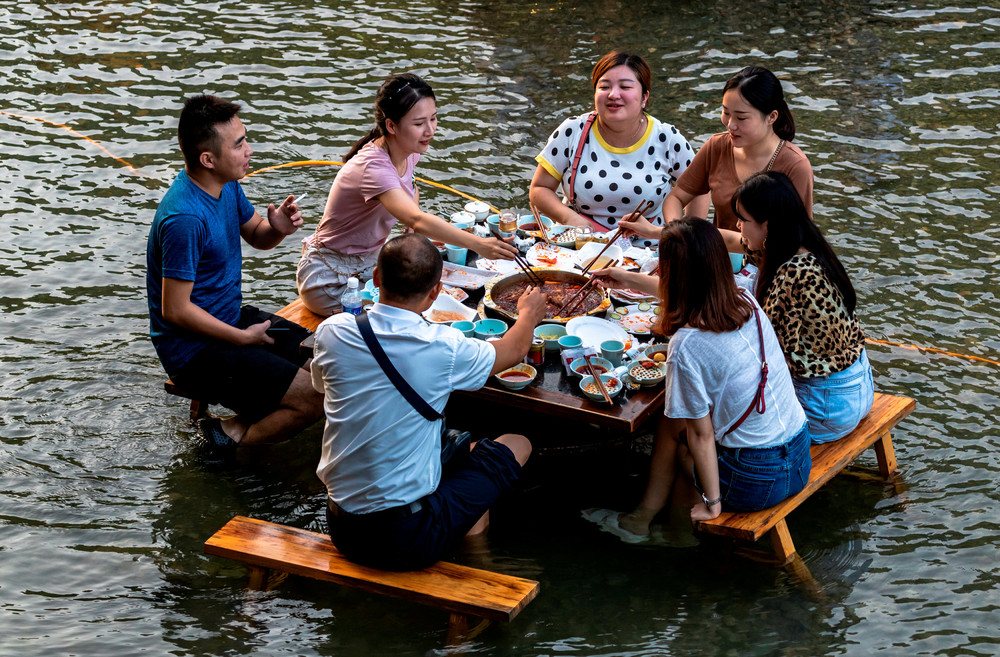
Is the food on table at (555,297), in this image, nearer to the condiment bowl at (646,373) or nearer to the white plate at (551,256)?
the white plate at (551,256)

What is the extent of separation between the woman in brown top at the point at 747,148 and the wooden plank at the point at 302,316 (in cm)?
215

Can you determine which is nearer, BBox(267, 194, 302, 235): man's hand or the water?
the water

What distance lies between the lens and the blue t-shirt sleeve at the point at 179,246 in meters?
5.66

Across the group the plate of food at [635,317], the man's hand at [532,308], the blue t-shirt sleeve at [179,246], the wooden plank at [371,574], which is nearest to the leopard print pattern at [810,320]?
the plate of food at [635,317]

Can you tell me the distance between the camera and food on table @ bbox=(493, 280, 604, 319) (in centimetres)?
577

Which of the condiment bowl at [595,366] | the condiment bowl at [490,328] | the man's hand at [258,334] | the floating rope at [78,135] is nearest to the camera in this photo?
the condiment bowl at [595,366]

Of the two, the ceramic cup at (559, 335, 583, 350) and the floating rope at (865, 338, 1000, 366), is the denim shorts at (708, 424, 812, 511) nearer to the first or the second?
the ceramic cup at (559, 335, 583, 350)

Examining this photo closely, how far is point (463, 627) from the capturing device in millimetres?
4691

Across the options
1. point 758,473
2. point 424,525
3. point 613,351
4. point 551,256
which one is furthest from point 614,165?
point 424,525

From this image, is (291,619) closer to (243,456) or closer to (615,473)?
(243,456)

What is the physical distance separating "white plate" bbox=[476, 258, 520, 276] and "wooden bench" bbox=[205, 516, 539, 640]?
6.86ft

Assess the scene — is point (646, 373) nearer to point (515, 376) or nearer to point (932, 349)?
point (515, 376)

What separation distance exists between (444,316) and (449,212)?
11.6 ft

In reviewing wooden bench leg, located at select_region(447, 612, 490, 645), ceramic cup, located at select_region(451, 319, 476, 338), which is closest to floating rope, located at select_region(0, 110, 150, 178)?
ceramic cup, located at select_region(451, 319, 476, 338)
